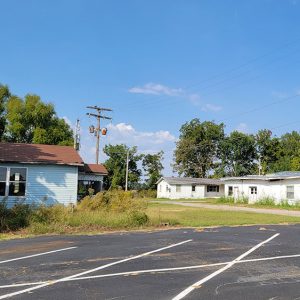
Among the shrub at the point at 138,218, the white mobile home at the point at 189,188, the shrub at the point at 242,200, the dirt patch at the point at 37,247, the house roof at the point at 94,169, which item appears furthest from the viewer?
the white mobile home at the point at 189,188

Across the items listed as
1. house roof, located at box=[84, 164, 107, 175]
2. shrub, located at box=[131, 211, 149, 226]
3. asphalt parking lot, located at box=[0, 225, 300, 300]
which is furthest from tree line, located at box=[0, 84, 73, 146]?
asphalt parking lot, located at box=[0, 225, 300, 300]

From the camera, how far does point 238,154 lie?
91.4 metres

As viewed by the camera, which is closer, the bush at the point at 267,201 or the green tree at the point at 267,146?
the bush at the point at 267,201

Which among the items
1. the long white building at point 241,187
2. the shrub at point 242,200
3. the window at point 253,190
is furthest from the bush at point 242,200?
the window at point 253,190

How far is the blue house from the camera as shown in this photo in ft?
76.9

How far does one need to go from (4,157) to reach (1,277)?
16.0 metres

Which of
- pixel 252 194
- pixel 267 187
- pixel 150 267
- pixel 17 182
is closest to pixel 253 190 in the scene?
pixel 252 194

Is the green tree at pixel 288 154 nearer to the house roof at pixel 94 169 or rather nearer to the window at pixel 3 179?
the house roof at pixel 94 169

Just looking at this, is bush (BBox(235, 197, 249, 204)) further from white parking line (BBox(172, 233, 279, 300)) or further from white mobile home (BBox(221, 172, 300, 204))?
white parking line (BBox(172, 233, 279, 300))

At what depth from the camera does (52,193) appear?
24562 mm

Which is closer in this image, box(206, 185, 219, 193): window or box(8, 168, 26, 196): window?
box(8, 168, 26, 196): window

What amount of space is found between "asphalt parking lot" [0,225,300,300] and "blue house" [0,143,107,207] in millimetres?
9441

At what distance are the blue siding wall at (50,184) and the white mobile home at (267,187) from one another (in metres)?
24.0

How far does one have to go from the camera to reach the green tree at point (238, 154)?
91.3 metres
